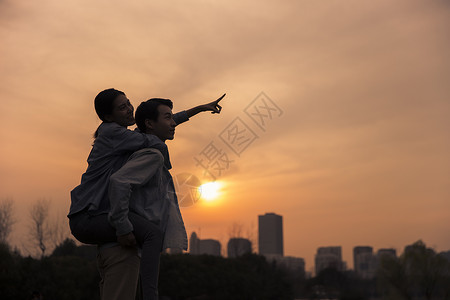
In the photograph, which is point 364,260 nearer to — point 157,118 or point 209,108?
point 209,108

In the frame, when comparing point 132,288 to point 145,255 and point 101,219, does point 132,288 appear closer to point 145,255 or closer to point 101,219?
point 145,255

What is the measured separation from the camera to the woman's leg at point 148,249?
2.36 m

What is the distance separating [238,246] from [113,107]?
58861mm

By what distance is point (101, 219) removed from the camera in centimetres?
243

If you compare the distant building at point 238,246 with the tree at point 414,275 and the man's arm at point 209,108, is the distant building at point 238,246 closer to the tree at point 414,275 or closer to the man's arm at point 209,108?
the tree at point 414,275

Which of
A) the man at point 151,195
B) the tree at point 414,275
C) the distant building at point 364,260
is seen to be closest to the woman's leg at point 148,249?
the man at point 151,195

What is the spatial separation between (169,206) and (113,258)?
39 centimetres

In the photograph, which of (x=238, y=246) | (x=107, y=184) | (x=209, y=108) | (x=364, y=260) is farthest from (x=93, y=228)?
(x=364, y=260)

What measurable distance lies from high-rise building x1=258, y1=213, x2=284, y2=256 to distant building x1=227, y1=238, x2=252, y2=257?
103 meters

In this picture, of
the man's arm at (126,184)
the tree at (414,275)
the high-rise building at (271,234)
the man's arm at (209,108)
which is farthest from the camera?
the high-rise building at (271,234)

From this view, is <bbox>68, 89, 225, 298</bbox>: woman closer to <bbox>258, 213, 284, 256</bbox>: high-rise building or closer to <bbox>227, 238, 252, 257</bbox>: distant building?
<bbox>227, 238, 252, 257</bbox>: distant building

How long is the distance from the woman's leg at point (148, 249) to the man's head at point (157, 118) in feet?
1.73

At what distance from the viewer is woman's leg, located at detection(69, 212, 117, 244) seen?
2416mm

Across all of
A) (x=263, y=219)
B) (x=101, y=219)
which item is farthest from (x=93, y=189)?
(x=263, y=219)
